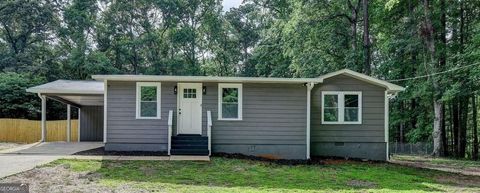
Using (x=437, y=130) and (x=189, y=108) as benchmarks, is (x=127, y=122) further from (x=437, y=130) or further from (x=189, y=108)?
(x=437, y=130)

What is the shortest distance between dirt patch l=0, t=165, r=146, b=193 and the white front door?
14.4ft

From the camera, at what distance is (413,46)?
19.7 m

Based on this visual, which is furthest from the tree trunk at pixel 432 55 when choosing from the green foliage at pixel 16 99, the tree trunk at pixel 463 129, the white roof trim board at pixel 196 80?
the green foliage at pixel 16 99

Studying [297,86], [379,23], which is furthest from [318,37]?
[297,86]

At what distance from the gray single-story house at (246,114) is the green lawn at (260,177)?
1.55 m

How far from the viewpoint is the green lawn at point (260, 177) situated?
796cm

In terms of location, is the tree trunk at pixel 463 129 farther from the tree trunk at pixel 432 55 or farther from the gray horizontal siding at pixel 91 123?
the gray horizontal siding at pixel 91 123

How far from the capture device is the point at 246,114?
13164mm

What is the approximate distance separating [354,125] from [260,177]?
5.67 meters

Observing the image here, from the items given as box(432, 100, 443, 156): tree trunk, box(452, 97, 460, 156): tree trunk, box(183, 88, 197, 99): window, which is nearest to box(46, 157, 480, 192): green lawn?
box(183, 88, 197, 99): window

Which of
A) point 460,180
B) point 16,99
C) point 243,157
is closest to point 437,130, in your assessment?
point 460,180

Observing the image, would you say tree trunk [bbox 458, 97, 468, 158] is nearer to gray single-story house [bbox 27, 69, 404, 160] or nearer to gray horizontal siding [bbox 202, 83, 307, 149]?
gray single-story house [bbox 27, 69, 404, 160]

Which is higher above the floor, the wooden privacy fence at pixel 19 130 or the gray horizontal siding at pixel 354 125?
the gray horizontal siding at pixel 354 125

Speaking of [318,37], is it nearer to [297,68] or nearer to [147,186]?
[297,68]
